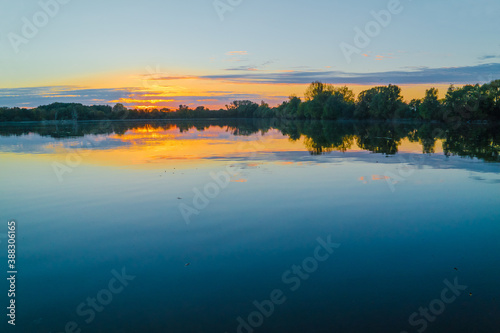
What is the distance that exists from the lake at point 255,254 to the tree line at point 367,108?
7604 centimetres

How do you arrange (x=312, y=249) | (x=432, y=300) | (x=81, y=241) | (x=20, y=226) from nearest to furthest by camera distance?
1. (x=432, y=300)
2. (x=312, y=249)
3. (x=81, y=241)
4. (x=20, y=226)

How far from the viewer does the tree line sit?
7874 centimetres

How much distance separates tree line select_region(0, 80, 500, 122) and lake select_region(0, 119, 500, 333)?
7604 cm

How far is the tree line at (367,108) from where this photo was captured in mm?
78738

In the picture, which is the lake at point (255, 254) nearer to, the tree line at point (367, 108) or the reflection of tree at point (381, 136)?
the reflection of tree at point (381, 136)

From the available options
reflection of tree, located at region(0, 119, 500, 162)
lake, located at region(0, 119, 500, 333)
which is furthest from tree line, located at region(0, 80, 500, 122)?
lake, located at region(0, 119, 500, 333)

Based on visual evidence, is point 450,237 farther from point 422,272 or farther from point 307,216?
point 307,216

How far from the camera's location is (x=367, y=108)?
110625 millimetres

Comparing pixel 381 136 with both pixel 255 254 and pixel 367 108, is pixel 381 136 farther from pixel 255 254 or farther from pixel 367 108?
pixel 367 108

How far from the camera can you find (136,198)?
40.4ft

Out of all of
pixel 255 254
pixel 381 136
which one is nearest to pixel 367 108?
pixel 381 136

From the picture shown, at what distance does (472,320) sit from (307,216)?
17.1 ft

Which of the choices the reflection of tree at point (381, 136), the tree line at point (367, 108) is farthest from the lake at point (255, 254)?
the tree line at point (367, 108)

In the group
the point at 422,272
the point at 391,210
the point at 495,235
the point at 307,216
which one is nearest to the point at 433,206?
the point at 391,210
